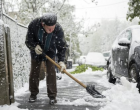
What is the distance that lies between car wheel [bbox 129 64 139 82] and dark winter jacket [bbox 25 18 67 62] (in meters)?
1.41

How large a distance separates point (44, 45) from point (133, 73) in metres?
1.88

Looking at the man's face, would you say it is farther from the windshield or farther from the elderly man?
the windshield

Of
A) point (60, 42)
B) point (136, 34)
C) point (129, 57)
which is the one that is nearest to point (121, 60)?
point (129, 57)

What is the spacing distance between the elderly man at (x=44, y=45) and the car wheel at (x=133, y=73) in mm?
1369

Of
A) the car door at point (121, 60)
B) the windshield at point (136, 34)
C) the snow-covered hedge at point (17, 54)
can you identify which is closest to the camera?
the windshield at point (136, 34)

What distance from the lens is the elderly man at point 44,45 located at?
3314mm

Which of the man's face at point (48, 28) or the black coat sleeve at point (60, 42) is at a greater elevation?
the man's face at point (48, 28)

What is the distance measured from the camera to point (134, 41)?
4.11 m

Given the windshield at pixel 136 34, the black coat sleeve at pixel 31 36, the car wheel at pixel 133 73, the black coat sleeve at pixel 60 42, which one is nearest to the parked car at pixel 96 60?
the windshield at pixel 136 34

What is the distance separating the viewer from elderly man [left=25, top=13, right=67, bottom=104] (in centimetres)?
331

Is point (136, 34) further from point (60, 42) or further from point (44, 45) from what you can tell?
point (44, 45)

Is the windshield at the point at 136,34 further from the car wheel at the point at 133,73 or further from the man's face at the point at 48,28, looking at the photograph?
the man's face at the point at 48,28

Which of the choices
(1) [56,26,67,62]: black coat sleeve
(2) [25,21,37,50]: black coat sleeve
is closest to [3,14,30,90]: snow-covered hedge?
(2) [25,21,37,50]: black coat sleeve

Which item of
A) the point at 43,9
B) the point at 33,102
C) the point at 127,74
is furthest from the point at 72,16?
the point at 33,102
